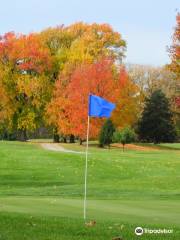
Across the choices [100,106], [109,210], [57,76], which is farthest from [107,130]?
[100,106]

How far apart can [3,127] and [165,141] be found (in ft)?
77.6

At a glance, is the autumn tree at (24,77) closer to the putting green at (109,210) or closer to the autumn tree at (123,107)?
the autumn tree at (123,107)

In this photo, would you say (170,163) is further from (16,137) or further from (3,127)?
(16,137)

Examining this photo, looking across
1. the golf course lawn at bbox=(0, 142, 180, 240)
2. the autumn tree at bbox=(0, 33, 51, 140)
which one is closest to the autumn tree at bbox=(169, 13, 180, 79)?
the golf course lawn at bbox=(0, 142, 180, 240)

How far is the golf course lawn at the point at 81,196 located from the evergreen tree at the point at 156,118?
38.9 meters

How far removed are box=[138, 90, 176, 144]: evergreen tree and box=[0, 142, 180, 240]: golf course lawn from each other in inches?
1530

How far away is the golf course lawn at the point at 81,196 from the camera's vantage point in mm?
9312

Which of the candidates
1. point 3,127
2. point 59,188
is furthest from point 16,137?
point 59,188

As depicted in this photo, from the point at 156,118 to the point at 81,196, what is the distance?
5342 cm

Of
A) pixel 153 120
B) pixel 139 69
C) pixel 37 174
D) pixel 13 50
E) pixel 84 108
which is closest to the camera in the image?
pixel 37 174

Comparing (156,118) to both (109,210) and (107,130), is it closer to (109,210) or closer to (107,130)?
(107,130)

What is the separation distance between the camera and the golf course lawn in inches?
367

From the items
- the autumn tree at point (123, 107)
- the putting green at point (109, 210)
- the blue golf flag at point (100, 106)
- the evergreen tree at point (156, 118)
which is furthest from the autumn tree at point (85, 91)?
the blue golf flag at point (100, 106)

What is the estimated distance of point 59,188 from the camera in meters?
22.8
